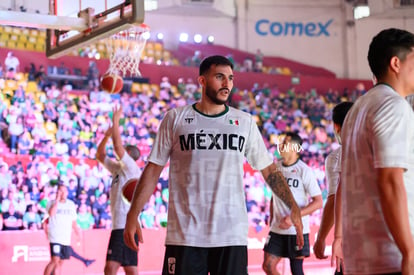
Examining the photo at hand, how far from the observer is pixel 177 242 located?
484 cm

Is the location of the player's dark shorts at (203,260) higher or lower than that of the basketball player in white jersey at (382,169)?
lower

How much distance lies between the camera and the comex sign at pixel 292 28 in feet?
93.5

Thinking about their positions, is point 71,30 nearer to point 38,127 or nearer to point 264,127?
point 38,127

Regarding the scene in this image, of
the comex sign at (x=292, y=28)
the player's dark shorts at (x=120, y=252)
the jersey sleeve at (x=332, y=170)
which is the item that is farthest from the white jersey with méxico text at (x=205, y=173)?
the comex sign at (x=292, y=28)

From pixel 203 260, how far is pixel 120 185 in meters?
3.81

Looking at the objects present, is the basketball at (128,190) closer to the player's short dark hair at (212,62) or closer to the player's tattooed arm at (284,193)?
the player's tattooed arm at (284,193)

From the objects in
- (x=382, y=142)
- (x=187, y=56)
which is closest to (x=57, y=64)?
(x=187, y=56)

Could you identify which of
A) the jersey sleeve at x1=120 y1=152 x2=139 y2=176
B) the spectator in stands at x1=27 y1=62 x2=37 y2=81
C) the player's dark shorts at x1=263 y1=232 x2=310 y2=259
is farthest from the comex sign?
the player's dark shorts at x1=263 y1=232 x2=310 y2=259

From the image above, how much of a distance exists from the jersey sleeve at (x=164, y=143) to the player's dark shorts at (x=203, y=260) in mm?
690

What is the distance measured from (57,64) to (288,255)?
15.2 metres

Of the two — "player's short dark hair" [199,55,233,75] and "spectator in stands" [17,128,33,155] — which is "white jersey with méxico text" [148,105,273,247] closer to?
"player's short dark hair" [199,55,233,75]

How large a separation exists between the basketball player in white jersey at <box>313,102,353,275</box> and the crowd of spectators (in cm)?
911

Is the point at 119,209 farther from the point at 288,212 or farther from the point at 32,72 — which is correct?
the point at 32,72

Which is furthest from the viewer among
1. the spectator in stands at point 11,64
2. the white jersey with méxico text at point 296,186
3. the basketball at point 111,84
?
the spectator in stands at point 11,64
